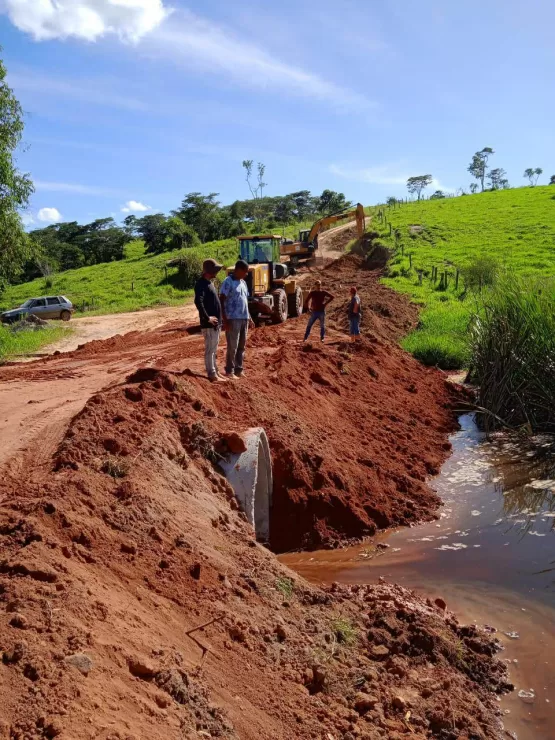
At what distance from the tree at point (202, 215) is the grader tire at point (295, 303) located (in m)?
39.2

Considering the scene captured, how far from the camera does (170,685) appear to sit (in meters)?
3.63

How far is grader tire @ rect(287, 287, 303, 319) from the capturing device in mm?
21531

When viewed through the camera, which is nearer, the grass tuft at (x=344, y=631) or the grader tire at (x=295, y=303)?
the grass tuft at (x=344, y=631)

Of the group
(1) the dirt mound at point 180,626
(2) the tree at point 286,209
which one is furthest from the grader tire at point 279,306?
(2) the tree at point 286,209

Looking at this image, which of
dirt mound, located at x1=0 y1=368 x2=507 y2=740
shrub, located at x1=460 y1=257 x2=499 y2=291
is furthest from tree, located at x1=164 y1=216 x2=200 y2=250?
dirt mound, located at x1=0 y1=368 x2=507 y2=740

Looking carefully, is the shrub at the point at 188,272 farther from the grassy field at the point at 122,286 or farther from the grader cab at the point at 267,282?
the grader cab at the point at 267,282

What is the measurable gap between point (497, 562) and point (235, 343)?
4.82m

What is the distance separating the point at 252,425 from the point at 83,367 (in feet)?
20.7

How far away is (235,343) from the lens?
A: 9.82m

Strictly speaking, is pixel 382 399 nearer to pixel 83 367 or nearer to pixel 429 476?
pixel 429 476

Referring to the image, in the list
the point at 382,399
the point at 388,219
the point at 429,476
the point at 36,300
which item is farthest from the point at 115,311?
the point at 388,219

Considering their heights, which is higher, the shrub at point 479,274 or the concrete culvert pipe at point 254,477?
the shrub at point 479,274

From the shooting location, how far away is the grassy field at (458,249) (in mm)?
18881

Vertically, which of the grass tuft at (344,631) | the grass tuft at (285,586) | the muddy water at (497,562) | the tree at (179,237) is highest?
the tree at (179,237)
